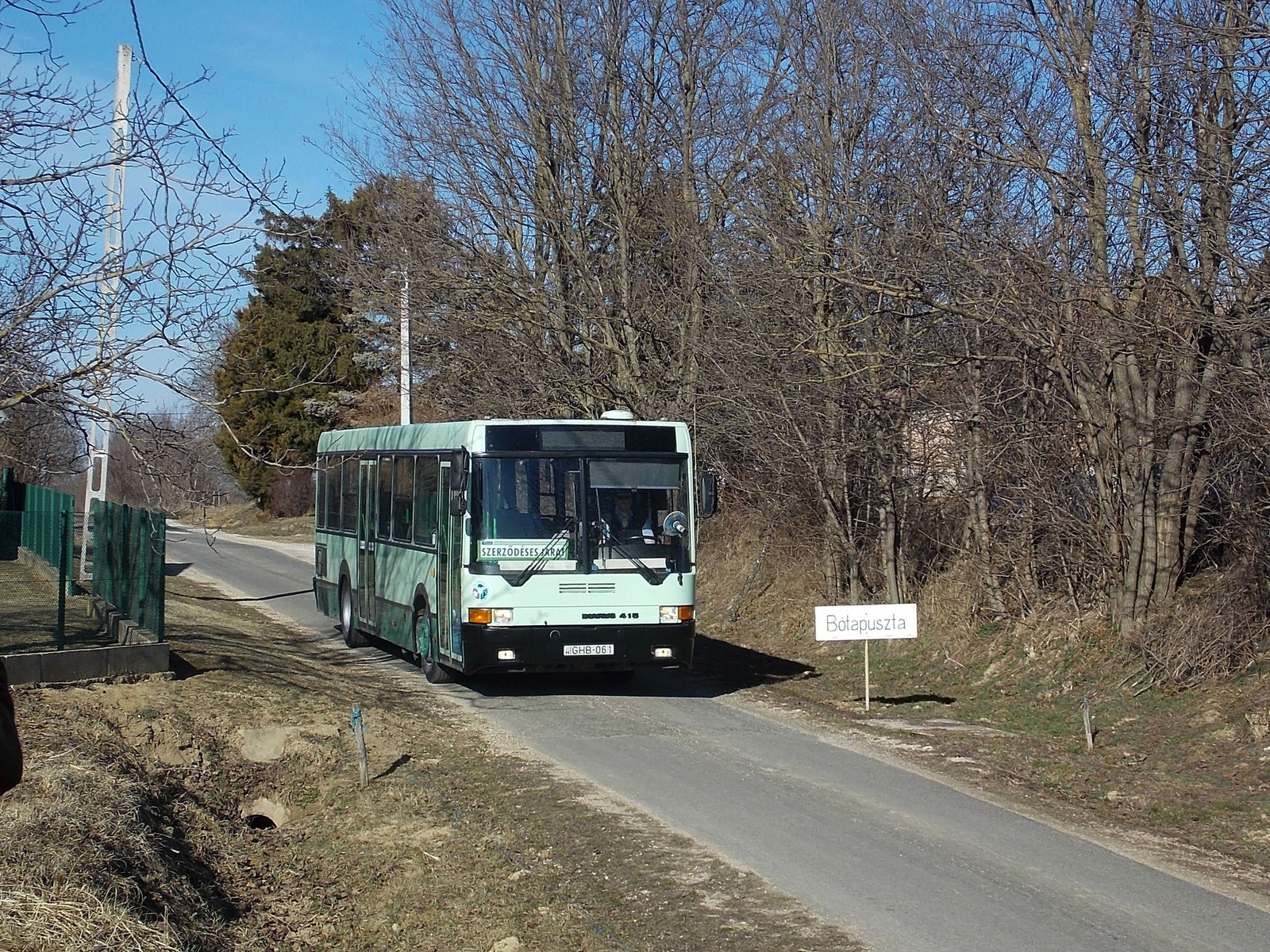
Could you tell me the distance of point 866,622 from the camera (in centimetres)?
1394

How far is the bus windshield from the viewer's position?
13445 millimetres

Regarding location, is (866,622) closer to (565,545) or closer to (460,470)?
(565,545)

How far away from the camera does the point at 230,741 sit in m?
11.2

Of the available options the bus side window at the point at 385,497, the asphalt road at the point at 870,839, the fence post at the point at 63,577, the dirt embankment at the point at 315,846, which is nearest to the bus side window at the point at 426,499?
the bus side window at the point at 385,497

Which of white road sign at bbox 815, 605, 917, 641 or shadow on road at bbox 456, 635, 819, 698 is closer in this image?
white road sign at bbox 815, 605, 917, 641

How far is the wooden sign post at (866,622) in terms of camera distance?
45.3ft

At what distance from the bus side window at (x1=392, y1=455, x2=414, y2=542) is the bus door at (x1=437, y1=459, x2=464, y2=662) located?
1311 mm

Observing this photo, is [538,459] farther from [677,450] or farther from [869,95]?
[869,95]

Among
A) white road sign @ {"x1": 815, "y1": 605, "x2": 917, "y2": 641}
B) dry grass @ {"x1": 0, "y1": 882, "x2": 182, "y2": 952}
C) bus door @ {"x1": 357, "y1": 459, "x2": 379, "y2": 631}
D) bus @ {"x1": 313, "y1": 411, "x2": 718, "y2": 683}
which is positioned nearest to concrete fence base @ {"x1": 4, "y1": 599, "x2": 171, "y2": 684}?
bus @ {"x1": 313, "y1": 411, "x2": 718, "y2": 683}

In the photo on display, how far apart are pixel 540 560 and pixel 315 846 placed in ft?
17.0

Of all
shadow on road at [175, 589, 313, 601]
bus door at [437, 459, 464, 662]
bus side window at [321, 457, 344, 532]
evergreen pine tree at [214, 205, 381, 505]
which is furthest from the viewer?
evergreen pine tree at [214, 205, 381, 505]

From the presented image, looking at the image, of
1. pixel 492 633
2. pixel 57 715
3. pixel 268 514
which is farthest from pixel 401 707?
pixel 268 514

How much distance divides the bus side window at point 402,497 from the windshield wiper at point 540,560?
8.68ft

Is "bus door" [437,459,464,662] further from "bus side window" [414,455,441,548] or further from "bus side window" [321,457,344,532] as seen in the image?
"bus side window" [321,457,344,532]
